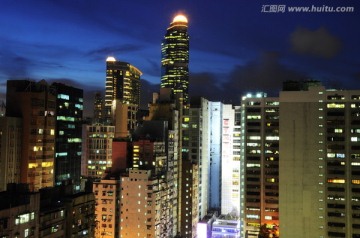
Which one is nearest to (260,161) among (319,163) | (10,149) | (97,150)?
(319,163)

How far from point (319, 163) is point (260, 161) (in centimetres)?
1233

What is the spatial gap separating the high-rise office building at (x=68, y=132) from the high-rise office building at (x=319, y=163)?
3983 cm

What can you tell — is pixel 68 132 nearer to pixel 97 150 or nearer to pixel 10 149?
pixel 10 149

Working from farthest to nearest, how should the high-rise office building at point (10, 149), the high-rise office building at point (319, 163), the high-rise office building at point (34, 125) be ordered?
1. the high-rise office building at point (34, 125)
2. the high-rise office building at point (319, 163)
3. the high-rise office building at point (10, 149)

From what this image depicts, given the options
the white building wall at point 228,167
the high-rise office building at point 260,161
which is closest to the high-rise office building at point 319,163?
the high-rise office building at point 260,161

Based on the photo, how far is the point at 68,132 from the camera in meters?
83.9

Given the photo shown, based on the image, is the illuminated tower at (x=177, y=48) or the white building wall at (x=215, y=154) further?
the illuminated tower at (x=177, y=48)

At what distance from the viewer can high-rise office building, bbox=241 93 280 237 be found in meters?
82.9

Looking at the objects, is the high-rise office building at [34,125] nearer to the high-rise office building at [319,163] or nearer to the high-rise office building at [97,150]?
the high-rise office building at [97,150]

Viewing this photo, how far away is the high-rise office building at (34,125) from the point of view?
242ft

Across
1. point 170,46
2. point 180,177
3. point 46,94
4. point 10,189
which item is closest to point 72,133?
point 46,94

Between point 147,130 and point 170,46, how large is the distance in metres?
109

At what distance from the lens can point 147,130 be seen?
95.4 meters

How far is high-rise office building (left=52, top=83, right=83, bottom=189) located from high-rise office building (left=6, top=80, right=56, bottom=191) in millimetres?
3284
